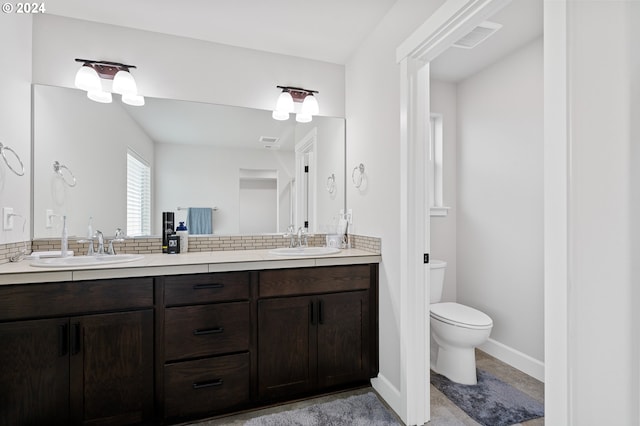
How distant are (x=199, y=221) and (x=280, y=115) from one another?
3.32 feet

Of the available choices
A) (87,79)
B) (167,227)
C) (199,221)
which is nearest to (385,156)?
(199,221)

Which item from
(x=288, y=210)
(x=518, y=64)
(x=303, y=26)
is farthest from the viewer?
(x=288, y=210)

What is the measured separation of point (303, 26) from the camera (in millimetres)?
2090

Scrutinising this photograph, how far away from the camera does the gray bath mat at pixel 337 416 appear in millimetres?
1734

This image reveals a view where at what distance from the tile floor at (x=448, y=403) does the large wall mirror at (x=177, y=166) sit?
1173 mm

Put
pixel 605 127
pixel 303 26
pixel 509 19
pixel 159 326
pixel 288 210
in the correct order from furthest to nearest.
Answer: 1. pixel 288 210
2. pixel 303 26
3. pixel 509 19
4. pixel 159 326
5. pixel 605 127

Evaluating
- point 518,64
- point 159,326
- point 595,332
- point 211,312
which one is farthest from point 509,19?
point 159,326

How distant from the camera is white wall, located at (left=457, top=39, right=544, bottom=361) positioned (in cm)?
220

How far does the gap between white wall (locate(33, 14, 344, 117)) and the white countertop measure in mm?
1178

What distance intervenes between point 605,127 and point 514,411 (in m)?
1.69

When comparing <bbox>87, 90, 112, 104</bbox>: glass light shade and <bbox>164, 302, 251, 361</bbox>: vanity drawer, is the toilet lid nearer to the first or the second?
<bbox>164, 302, 251, 361</bbox>: vanity drawer

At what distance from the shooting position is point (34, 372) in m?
1.46

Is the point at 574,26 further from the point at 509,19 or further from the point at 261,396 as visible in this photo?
the point at 261,396

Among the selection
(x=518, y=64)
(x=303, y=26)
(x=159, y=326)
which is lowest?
(x=159, y=326)
